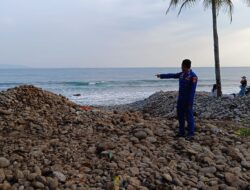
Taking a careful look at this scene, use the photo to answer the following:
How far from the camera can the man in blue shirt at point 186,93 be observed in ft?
27.2

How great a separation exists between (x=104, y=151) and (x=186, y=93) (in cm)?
219

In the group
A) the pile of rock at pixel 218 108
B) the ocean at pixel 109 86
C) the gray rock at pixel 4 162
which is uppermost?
the gray rock at pixel 4 162

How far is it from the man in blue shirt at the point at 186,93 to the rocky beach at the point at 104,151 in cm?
25

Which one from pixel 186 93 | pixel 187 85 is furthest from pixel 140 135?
pixel 187 85

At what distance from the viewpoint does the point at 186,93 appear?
840 centimetres

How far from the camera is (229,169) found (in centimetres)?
729

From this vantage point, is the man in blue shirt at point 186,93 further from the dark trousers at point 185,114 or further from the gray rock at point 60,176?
the gray rock at point 60,176

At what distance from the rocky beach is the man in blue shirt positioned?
0.83ft

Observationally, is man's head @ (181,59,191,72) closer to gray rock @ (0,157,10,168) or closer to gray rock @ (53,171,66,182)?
gray rock @ (53,171,66,182)

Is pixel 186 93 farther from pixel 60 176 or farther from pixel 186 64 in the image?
pixel 60 176

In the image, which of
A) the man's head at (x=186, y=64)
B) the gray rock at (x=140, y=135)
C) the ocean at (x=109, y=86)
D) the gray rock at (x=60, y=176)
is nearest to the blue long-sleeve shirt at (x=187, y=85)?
the man's head at (x=186, y=64)

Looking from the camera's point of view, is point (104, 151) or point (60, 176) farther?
point (104, 151)

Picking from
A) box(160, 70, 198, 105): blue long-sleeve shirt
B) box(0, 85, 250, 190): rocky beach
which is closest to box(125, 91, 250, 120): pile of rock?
box(0, 85, 250, 190): rocky beach

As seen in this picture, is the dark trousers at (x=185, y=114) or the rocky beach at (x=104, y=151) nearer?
the rocky beach at (x=104, y=151)
